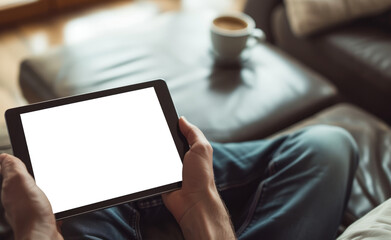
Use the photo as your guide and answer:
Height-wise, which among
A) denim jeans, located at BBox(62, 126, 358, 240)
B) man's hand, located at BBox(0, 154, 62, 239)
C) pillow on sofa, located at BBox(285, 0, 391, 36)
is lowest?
denim jeans, located at BBox(62, 126, 358, 240)

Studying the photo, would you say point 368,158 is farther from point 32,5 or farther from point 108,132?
point 32,5

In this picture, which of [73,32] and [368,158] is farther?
[73,32]

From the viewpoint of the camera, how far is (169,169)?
70 cm

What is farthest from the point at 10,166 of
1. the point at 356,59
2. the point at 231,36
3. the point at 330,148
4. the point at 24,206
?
the point at 356,59

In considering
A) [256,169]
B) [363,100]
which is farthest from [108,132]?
[363,100]

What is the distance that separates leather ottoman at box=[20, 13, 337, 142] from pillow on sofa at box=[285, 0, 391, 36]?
8.7 inches

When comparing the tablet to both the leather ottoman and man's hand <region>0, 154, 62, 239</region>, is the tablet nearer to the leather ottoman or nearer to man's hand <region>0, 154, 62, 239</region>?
man's hand <region>0, 154, 62, 239</region>

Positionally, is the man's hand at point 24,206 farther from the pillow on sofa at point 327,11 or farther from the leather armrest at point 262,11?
the leather armrest at point 262,11

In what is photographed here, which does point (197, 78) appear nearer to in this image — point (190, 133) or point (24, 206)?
point (190, 133)

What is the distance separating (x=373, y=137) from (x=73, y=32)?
1.54 m

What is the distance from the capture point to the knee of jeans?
0.83 meters

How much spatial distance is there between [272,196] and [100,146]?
0.36m

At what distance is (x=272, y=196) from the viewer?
812mm

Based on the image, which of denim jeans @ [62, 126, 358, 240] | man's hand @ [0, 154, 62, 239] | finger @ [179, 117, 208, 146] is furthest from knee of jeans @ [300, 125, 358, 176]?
man's hand @ [0, 154, 62, 239]
